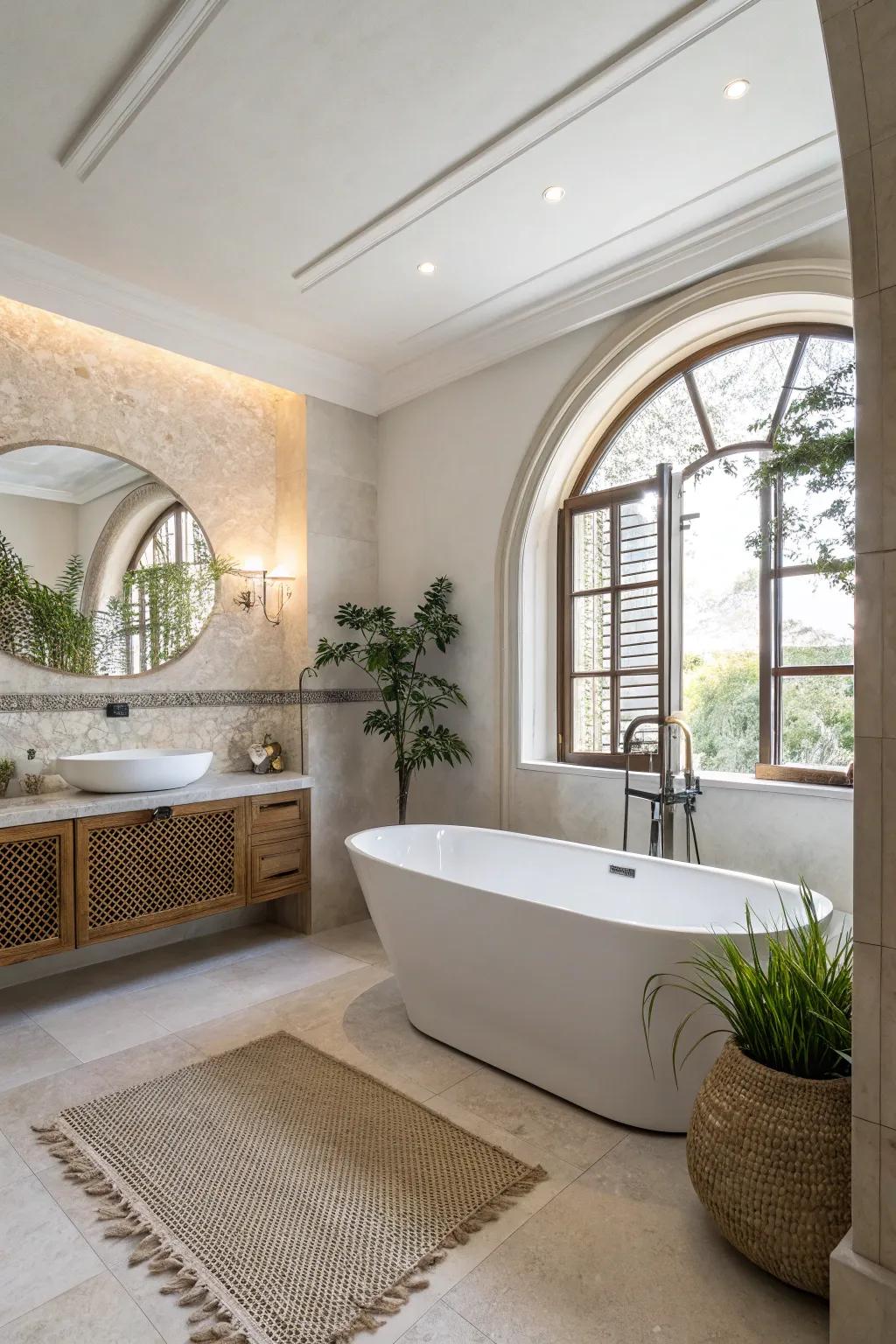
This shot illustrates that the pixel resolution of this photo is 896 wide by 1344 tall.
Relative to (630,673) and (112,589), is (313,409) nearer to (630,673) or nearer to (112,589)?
(112,589)

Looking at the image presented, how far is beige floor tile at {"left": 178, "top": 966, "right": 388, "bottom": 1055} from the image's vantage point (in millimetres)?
2756

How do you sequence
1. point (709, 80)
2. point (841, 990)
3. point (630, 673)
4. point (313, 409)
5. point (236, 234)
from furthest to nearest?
point (313, 409) < point (630, 673) < point (236, 234) < point (709, 80) < point (841, 990)

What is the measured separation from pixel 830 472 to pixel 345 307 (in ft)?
7.21

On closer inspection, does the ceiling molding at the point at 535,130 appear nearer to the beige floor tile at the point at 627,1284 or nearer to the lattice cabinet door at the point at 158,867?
the lattice cabinet door at the point at 158,867

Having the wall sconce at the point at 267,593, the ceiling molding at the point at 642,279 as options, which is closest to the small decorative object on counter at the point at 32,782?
the wall sconce at the point at 267,593

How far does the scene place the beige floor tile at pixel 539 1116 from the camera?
2094 mm

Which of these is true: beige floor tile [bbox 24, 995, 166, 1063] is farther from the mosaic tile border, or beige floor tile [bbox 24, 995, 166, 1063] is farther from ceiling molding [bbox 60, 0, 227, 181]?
ceiling molding [bbox 60, 0, 227, 181]

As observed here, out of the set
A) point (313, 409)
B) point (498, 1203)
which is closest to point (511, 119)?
point (313, 409)

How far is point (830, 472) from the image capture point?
2600 millimetres

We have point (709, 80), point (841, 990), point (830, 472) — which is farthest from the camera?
point (830, 472)

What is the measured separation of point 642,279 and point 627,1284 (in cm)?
328

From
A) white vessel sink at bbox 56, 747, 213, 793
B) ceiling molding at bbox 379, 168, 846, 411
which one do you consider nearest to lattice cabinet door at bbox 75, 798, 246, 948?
white vessel sink at bbox 56, 747, 213, 793

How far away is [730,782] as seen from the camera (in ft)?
9.64

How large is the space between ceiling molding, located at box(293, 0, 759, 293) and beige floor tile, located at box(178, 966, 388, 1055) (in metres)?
2.95
